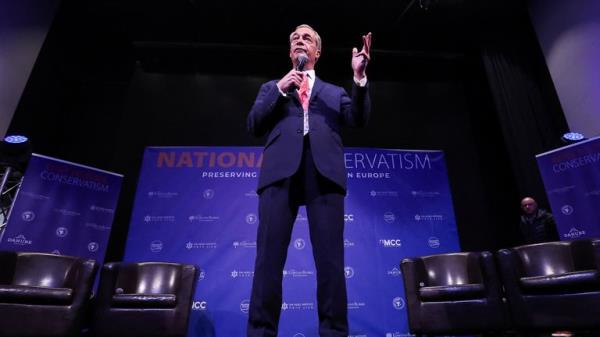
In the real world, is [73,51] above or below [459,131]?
above

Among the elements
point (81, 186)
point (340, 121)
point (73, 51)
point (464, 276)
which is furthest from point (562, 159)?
point (73, 51)

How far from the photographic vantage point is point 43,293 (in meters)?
2.48

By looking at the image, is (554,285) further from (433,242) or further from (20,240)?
(20,240)

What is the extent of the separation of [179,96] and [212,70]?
686 millimetres

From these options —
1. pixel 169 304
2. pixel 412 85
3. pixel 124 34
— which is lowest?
pixel 169 304

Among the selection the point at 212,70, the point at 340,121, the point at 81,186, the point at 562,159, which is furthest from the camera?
the point at 212,70

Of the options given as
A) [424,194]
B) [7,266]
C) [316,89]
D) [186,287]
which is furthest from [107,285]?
[424,194]

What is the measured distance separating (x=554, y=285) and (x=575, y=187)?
197cm

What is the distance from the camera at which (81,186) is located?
165 inches

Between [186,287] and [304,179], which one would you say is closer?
[304,179]

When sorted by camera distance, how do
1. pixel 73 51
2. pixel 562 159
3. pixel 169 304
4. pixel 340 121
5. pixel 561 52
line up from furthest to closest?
pixel 73 51 → pixel 561 52 → pixel 562 159 → pixel 169 304 → pixel 340 121

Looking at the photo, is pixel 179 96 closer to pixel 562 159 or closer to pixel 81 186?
pixel 81 186

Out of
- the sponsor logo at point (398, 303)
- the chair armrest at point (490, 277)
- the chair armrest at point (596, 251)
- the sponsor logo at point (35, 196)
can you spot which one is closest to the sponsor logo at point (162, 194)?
the sponsor logo at point (35, 196)

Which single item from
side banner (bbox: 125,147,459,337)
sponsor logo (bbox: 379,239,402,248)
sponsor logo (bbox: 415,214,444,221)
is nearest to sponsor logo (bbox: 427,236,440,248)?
side banner (bbox: 125,147,459,337)
